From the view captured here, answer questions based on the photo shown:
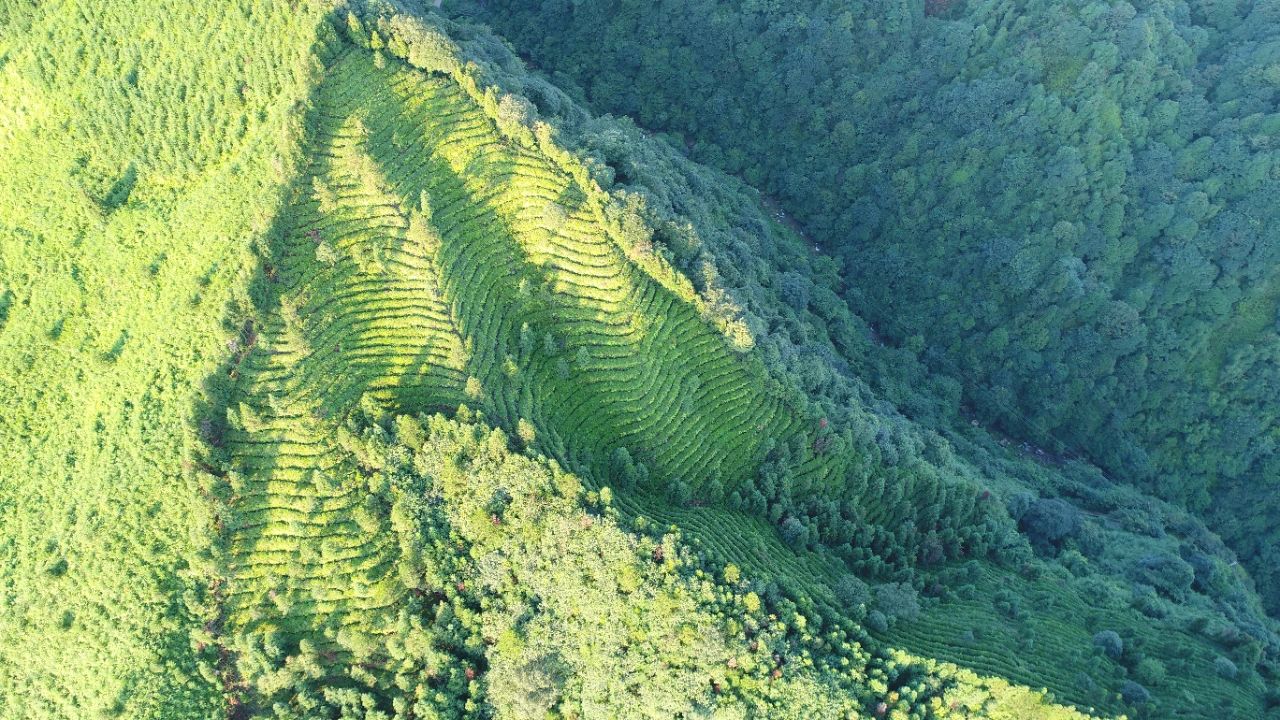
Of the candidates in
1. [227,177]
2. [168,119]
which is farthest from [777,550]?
[168,119]

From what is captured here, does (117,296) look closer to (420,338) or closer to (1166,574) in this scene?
(420,338)

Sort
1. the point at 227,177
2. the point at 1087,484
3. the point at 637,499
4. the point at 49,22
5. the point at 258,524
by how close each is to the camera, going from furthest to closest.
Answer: the point at 1087,484
the point at 49,22
the point at 227,177
the point at 637,499
the point at 258,524

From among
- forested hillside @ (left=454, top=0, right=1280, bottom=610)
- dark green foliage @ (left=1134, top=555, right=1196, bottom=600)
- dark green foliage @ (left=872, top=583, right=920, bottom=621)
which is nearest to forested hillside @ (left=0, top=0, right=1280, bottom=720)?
dark green foliage @ (left=1134, top=555, right=1196, bottom=600)

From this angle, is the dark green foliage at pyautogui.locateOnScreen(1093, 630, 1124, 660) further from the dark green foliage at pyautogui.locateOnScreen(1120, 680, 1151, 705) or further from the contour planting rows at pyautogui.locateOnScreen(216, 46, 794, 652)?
the contour planting rows at pyautogui.locateOnScreen(216, 46, 794, 652)

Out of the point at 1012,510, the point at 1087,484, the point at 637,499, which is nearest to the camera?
the point at 637,499

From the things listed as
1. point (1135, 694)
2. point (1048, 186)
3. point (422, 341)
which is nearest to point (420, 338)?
point (422, 341)

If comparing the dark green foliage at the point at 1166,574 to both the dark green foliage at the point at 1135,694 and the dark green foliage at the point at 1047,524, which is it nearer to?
the dark green foliage at the point at 1047,524

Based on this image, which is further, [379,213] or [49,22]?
[49,22]

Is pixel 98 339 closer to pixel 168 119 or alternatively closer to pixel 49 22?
pixel 168 119
